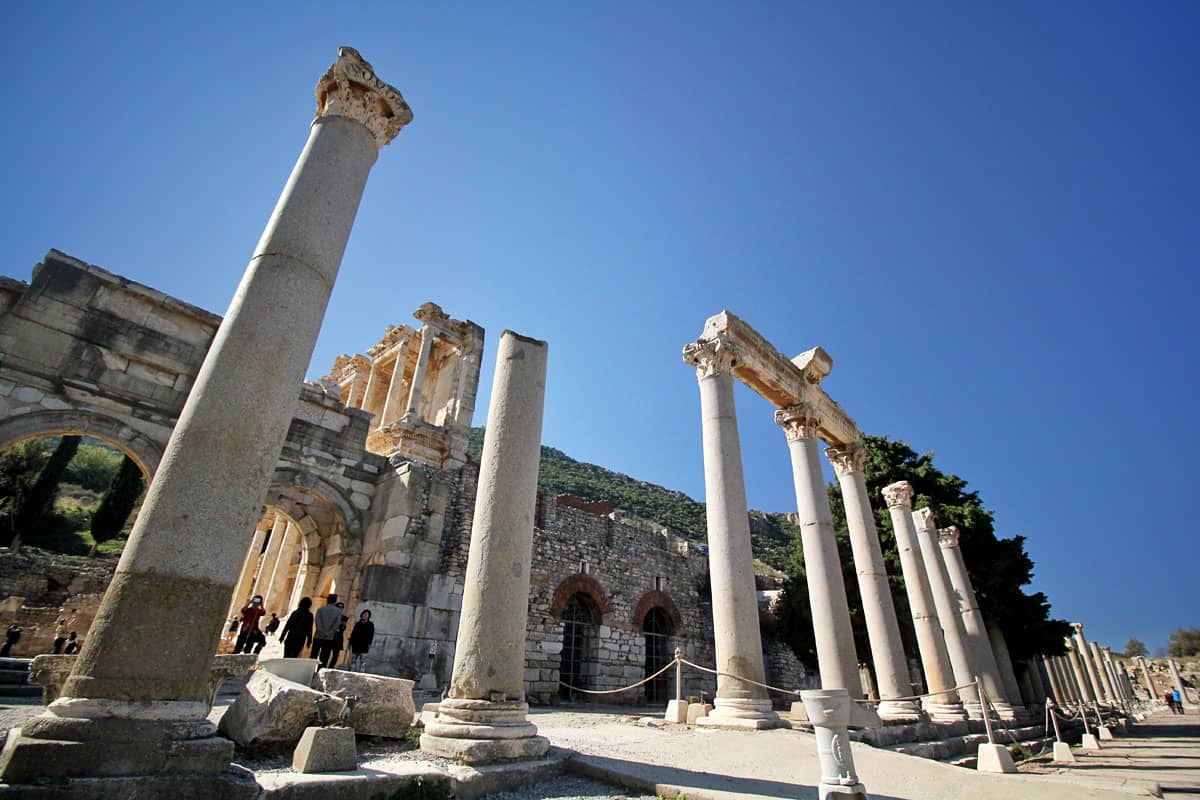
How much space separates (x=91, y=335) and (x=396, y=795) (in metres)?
8.85

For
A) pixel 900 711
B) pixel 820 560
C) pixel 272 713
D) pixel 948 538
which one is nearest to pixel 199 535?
pixel 272 713

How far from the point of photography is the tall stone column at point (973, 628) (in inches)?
551

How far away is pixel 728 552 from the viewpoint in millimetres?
8797

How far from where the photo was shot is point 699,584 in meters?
19.8

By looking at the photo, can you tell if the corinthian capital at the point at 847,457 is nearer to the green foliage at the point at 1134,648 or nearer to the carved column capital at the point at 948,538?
the carved column capital at the point at 948,538

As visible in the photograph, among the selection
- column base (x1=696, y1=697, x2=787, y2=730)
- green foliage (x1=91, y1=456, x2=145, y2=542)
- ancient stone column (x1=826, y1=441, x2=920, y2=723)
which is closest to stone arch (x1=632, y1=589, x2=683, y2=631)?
ancient stone column (x1=826, y1=441, x2=920, y2=723)

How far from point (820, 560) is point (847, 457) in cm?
381

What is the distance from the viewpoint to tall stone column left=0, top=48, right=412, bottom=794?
9.25 feet

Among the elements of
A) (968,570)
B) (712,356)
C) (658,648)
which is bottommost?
(658,648)

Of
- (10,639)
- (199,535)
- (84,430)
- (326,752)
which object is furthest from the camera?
(10,639)

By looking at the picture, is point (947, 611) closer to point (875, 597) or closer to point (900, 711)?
point (875, 597)

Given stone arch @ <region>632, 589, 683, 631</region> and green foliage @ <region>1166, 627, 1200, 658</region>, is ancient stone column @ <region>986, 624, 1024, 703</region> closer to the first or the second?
stone arch @ <region>632, 589, 683, 631</region>

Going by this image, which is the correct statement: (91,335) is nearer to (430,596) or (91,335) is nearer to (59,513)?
(430,596)

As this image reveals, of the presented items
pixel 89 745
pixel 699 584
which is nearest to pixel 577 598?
pixel 699 584
